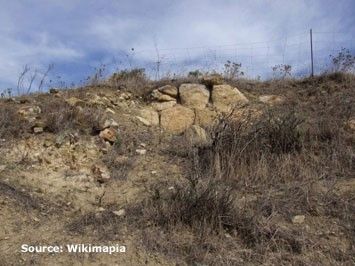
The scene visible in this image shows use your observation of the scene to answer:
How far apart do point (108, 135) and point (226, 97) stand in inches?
106

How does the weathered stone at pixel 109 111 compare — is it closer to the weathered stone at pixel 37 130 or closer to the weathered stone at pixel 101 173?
the weathered stone at pixel 37 130

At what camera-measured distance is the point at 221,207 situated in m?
4.99

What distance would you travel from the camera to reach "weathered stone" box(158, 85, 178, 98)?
8719mm

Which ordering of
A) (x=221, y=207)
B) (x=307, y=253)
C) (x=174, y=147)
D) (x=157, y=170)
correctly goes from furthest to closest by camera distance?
(x=174, y=147) < (x=157, y=170) < (x=221, y=207) < (x=307, y=253)

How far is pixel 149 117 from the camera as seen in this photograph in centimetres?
827

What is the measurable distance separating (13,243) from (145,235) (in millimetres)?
1274

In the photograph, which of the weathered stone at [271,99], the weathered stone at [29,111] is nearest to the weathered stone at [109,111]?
the weathered stone at [29,111]

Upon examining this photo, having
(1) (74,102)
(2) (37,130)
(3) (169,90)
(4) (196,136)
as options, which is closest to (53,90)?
(1) (74,102)

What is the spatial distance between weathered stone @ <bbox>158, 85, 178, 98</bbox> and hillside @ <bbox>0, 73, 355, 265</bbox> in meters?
0.03

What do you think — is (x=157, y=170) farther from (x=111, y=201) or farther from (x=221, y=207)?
(x=221, y=207)

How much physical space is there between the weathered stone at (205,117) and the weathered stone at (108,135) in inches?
70.3

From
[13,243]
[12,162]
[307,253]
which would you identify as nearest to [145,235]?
[13,243]

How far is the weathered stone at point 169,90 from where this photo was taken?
8719 millimetres

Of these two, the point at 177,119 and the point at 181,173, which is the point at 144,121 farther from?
the point at 181,173
